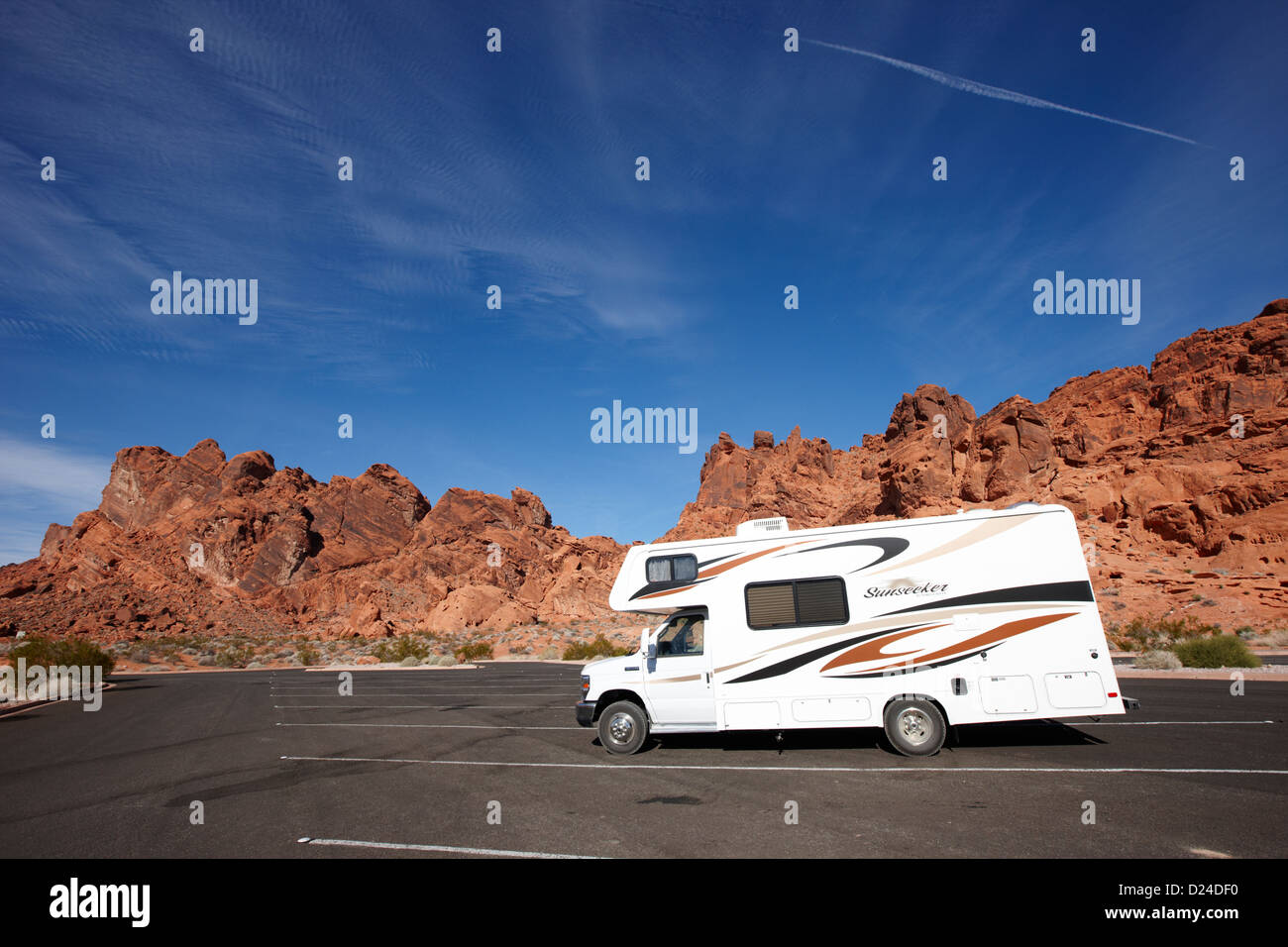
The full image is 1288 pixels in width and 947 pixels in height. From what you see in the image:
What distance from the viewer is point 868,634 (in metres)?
9.84

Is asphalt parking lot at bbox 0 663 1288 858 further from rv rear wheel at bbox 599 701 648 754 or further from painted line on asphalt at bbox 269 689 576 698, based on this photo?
painted line on asphalt at bbox 269 689 576 698

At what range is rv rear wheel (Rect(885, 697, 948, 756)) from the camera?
944cm

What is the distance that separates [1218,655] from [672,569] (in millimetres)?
19876

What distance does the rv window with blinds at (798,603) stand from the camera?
33.0 feet

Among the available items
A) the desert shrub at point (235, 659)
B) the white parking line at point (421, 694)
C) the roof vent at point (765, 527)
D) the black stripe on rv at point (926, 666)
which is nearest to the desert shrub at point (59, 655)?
the white parking line at point (421, 694)

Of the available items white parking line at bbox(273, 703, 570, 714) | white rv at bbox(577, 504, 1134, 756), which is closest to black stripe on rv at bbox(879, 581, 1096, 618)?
white rv at bbox(577, 504, 1134, 756)

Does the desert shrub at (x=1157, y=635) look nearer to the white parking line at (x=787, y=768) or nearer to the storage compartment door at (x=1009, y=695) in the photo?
the storage compartment door at (x=1009, y=695)

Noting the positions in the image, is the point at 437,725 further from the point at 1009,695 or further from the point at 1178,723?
the point at 1178,723

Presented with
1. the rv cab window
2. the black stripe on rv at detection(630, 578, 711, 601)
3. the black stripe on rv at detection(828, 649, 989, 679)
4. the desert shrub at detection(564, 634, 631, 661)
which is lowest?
the desert shrub at detection(564, 634, 631, 661)

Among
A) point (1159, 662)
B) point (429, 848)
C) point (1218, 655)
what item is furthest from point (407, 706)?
point (1218, 655)

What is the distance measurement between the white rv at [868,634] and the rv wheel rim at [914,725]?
0.01 meters

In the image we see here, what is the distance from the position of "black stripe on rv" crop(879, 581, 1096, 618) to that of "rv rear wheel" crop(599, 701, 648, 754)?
13.3 feet
